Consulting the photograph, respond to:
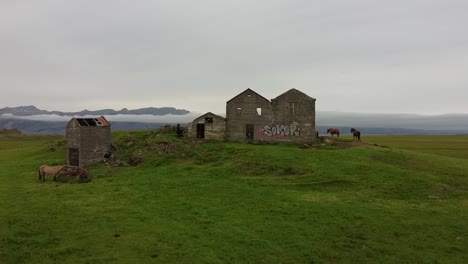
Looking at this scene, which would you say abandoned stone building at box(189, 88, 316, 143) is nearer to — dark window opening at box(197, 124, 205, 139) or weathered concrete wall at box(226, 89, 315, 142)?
weathered concrete wall at box(226, 89, 315, 142)

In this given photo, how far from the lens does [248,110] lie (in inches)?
2024

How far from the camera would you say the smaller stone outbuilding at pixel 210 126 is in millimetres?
51781

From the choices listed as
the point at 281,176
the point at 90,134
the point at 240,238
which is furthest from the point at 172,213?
the point at 90,134

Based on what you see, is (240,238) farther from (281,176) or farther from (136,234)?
(281,176)

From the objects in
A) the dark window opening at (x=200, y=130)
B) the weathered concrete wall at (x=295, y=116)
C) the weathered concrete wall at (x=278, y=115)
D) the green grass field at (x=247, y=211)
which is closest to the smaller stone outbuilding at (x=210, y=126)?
the dark window opening at (x=200, y=130)

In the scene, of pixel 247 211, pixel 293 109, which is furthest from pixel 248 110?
pixel 247 211

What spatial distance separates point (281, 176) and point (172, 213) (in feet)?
49.8

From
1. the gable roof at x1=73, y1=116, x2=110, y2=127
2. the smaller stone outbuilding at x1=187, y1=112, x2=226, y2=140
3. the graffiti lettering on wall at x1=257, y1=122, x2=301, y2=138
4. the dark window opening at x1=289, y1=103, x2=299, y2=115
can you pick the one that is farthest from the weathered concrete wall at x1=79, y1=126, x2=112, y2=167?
the dark window opening at x1=289, y1=103, x2=299, y2=115

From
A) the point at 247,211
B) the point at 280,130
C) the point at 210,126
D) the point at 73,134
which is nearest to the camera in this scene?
the point at 247,211

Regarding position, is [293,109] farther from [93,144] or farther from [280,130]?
[93,144]

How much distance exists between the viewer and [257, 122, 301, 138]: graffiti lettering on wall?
5128cm

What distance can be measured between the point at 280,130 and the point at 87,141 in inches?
1037

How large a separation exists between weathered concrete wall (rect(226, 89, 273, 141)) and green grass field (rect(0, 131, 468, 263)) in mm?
10127

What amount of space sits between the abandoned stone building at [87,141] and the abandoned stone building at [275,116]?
52.8 ft
